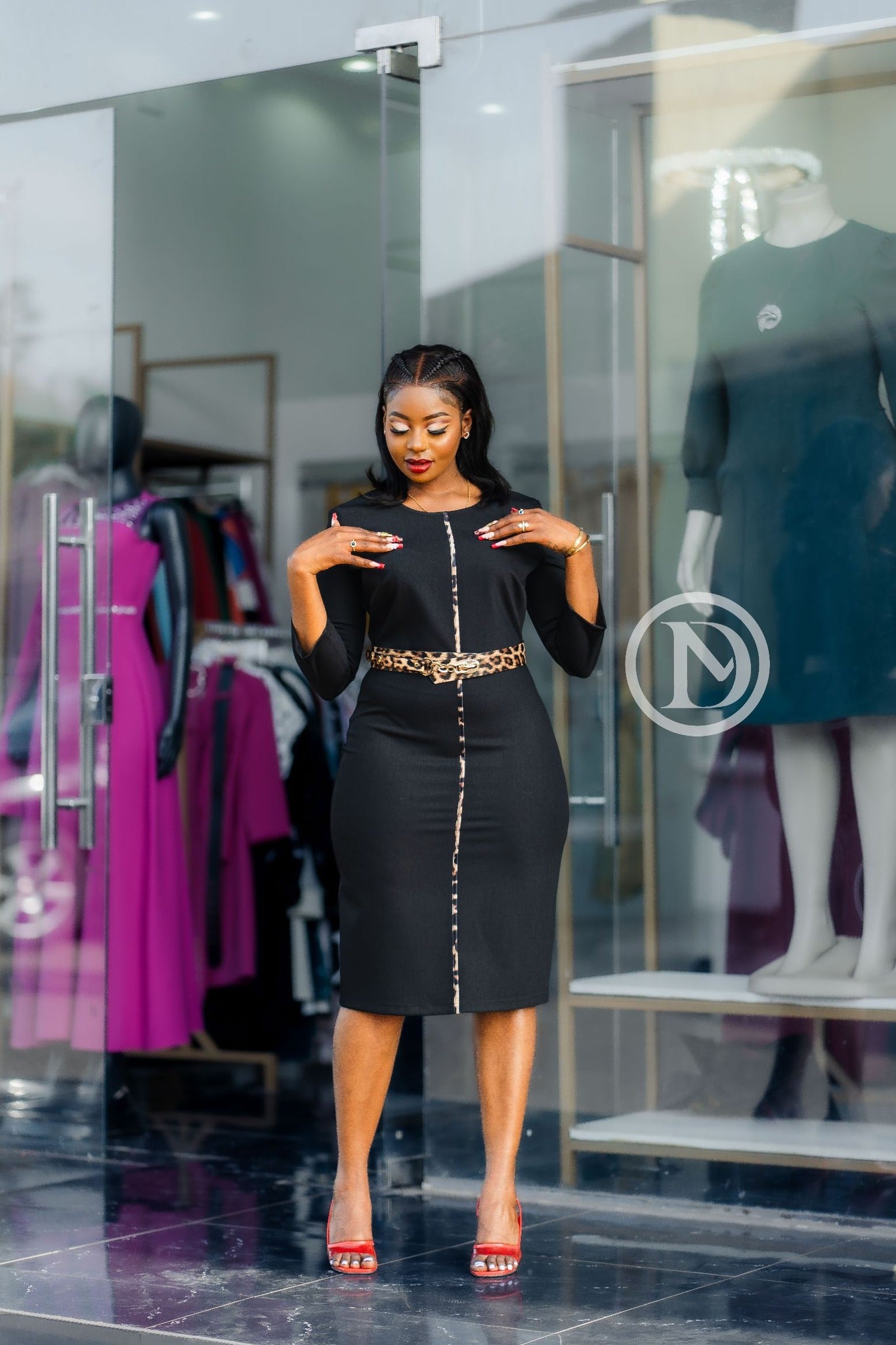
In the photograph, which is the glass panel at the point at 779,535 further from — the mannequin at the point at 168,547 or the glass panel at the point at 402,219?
the mannequin at the point at 168,547

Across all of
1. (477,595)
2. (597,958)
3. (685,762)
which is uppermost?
(477,595)

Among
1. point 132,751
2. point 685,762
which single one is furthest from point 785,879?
point 132,751

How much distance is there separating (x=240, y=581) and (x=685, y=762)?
209 centimetres

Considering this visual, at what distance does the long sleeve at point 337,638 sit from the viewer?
2918mm

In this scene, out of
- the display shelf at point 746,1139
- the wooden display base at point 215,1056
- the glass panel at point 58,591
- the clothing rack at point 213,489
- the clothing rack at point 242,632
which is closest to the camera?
the display shelf at point 746,1139

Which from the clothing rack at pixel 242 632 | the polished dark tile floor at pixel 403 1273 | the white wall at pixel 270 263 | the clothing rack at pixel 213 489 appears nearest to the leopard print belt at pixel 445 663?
the polished dark tile floor at pixel 403 1273

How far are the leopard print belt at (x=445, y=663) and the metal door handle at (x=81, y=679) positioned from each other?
1.21 meters

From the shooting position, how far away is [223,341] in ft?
19.5

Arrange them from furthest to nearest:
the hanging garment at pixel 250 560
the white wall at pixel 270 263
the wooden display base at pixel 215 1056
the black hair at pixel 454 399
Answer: the white wall at pixel 270 263, the hanging garment at pixel 250 560, the wooden display base at pixel 215 1056, the black hair at pixel 454 399

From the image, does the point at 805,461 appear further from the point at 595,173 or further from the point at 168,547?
the point at 168,547

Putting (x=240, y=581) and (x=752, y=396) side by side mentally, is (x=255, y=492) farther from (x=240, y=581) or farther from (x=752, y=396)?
(x=752, y=396)

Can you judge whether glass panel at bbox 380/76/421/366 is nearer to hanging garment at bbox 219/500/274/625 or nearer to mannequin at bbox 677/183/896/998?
mannequin at bbox 677/183/896/998

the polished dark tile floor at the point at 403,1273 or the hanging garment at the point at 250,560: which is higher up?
the hanging garment at the point at 250,560

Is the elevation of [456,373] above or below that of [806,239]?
below
